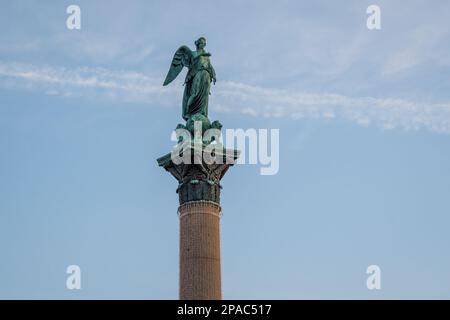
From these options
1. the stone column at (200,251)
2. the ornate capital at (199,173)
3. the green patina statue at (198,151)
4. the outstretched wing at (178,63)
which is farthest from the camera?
the outstretched wing at (178,63)

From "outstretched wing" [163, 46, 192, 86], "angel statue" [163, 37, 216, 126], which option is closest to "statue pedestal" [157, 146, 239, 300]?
"angel statue" [163, 37, 216, 126]

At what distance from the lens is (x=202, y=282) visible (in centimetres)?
3484

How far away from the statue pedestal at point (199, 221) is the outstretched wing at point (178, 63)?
15.1 feet

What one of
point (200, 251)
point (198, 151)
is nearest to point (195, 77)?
point (198, 151)

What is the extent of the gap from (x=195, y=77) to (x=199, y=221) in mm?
7076

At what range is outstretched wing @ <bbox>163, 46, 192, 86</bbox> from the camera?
40656 mm

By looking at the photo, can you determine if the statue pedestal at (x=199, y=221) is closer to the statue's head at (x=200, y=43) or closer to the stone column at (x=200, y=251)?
the stone column at (x=200, y=251)

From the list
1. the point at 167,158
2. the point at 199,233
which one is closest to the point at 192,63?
the point at 167,158

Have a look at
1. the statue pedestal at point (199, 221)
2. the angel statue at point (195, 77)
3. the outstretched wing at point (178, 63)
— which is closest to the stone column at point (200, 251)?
the statue pedestal at point (199, 221)

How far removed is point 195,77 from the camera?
3981cm

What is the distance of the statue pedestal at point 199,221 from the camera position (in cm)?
3494

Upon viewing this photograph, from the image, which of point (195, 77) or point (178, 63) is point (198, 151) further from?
point (178, 63)
